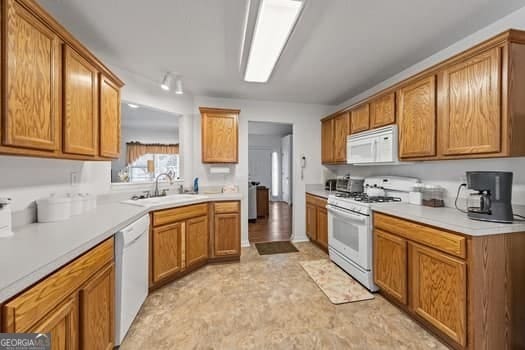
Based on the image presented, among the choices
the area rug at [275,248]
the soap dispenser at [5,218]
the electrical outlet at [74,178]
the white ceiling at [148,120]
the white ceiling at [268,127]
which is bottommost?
the area rug at [275,248]

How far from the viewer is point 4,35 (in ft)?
3.62

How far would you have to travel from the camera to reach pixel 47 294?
952 mm

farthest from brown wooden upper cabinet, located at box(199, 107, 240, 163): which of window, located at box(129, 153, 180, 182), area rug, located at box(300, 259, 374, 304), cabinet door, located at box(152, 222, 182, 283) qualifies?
window, located at box(129, 153, 180, 182)

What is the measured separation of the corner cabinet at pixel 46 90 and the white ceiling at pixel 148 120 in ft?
10.2

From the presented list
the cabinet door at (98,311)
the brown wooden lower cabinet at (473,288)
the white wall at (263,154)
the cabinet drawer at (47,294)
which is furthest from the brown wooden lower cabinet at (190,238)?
the white wall at (263,154)

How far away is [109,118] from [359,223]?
2.69m

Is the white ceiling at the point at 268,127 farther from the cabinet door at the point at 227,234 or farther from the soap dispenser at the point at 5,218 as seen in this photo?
the soap dispenser at the point at 5,218

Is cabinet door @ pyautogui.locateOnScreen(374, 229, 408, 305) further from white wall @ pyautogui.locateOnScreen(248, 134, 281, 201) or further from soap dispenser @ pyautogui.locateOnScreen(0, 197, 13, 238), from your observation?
white wall @ pyautogui.locateOnScreen(248, 134, 281, 201)

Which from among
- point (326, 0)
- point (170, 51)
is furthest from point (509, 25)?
point (170, 51)

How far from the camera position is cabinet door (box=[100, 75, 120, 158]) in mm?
1991

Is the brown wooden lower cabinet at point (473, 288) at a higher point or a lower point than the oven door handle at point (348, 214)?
lower

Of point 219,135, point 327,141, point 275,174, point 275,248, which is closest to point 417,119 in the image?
point 327,141

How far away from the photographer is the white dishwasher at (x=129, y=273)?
5.39 feet

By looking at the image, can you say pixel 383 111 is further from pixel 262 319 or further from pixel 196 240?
pixel 196 240
